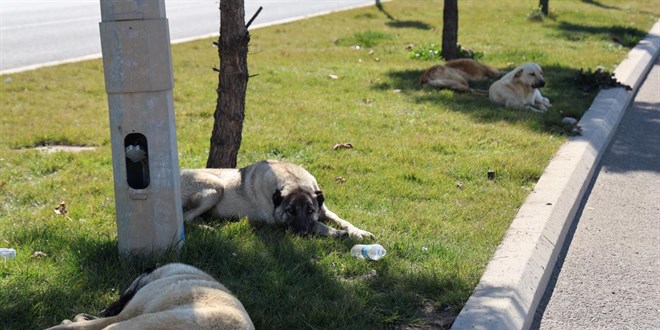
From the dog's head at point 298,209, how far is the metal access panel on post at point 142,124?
1.02 metres

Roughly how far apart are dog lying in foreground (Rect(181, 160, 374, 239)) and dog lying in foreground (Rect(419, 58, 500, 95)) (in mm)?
5685

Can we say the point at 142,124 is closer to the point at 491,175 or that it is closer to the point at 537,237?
the point at 537,237

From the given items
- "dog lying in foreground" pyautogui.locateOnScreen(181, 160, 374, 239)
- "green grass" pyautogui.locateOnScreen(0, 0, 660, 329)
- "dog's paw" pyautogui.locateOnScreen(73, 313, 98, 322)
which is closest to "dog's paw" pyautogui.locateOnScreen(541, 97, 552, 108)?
"green grass" pyautogui.locateOnScreen(0, 0, 660, 329)

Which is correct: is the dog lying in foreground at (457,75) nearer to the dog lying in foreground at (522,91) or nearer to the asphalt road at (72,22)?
the dog lying in foreground at (522,91)

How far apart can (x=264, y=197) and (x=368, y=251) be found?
116 cm

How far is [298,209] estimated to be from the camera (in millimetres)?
6340

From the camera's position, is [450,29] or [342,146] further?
[450,29]

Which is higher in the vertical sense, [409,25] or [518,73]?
[409,25]

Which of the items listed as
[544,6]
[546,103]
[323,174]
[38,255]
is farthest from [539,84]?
[544,6]

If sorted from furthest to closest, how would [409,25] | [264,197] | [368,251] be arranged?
[409,25], [264,197], [368,251]

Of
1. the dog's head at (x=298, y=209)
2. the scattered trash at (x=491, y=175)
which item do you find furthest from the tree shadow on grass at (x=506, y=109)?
the dog's head at (x=298, y=209)

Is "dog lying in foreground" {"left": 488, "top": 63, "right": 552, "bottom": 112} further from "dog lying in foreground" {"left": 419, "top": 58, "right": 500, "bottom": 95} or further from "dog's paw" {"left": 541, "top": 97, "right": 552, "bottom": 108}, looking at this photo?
"dog lying in foreground" {"left": 419, "top": 58, "right": 500, "bottom": 95}

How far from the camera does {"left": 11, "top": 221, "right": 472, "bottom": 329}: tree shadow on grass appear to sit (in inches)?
189

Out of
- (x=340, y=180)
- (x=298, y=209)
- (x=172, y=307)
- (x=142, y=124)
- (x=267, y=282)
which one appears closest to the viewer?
(x=172, y=307)
